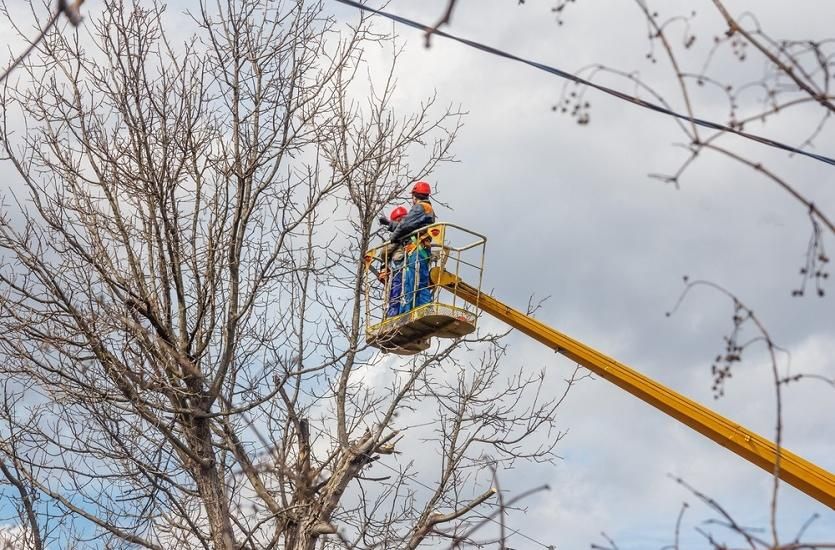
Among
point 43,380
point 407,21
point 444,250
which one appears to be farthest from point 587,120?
point 43,380

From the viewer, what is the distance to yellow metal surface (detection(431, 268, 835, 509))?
36.8 feet

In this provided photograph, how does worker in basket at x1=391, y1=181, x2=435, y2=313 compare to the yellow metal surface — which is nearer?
the yellow metal surface

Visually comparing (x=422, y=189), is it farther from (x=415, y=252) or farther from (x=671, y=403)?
(x=671, y=403)

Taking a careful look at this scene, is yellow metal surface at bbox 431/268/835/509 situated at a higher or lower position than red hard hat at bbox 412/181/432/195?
lower

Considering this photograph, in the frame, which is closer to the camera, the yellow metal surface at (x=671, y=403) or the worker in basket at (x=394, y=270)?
the yellow metal surface at (x=671, y=403)

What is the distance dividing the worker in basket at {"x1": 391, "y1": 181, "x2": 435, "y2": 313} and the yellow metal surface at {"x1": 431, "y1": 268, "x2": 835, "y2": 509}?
0.65 feet

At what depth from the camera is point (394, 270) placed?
1239 centimetres

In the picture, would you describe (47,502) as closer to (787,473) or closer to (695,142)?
(787,473)

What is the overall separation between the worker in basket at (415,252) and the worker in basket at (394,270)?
3.3 inches

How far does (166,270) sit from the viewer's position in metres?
11.8

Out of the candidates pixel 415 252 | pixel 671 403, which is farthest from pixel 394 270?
pixel 671 403

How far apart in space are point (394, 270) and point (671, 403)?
10.4 feet

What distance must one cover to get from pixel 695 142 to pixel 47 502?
10379 mm

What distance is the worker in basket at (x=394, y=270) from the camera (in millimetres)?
12242
